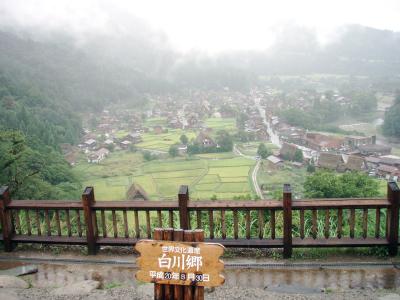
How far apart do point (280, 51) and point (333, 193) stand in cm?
10789

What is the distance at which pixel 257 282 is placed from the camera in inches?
162

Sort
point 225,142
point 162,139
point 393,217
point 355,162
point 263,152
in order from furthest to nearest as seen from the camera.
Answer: point 162,139 < point 225,142 < point 263,152 < point 355,162 < point 393,217

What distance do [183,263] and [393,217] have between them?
2770mm

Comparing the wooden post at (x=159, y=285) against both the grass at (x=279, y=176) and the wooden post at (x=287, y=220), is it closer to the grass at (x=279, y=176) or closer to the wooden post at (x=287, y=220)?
the wooden post at (x=287, y=220)

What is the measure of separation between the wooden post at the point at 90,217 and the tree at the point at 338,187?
315 inches

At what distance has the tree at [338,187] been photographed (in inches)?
455

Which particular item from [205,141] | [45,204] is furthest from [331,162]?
[45,204]

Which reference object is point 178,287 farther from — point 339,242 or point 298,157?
point 298,157

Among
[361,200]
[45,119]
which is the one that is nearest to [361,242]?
[361,200]

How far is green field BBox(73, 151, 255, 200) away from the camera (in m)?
28.1

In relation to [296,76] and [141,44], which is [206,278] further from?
[141,44]

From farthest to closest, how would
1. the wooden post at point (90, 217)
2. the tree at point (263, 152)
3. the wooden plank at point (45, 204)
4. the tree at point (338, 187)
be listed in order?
the tree at point (263, 152) < the tree at point (338, 187) < the wooden plank at point (45, 204) < the wooden post at point (90, 217)

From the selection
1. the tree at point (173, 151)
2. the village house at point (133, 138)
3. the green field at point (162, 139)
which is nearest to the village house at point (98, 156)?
the green field at point (162, 139)

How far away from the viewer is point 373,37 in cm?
10262
